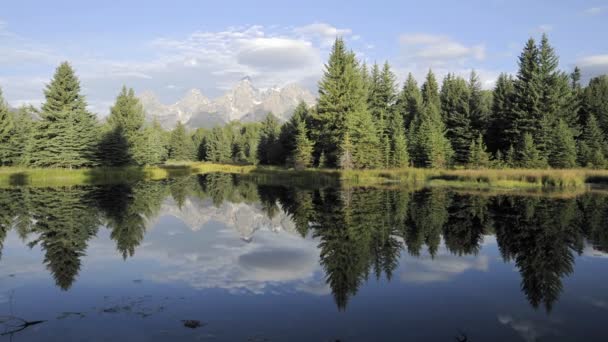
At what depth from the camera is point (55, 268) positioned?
1123 cm

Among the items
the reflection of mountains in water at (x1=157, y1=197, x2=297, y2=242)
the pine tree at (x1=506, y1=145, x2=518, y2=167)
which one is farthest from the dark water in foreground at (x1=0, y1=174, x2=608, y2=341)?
the pine tree at (x1=506, y1=145, x2=518, y2=167)

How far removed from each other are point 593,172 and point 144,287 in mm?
37189

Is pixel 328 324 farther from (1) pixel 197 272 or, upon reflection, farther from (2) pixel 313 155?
(2) pixel 313 155

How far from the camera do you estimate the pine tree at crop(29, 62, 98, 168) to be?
4591 centimetres

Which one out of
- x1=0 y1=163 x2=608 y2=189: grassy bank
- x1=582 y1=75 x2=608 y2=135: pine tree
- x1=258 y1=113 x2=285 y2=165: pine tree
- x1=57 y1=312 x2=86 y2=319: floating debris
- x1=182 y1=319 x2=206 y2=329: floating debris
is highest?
x1=582 y1=75 x2=608 y2=135: pine tree

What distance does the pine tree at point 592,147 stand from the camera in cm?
4322

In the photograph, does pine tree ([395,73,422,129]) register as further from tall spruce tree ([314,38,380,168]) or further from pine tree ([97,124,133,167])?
pine tree ([97,124,133,167])

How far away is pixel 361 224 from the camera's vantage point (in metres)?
16.6

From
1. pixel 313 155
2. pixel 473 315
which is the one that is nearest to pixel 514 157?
pixel 313 155

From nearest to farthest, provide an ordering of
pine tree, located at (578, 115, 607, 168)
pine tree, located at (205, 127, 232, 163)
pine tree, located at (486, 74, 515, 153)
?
1. pine tree, located at (578, 115, 607, 168)
2. pine tree, located at (486, 74, 515, 153)
3. pine tree, located at (205, 127, 232, 163)

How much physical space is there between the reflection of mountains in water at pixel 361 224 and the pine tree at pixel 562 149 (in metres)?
21.0

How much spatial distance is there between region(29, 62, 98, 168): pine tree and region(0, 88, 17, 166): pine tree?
13.1 feet

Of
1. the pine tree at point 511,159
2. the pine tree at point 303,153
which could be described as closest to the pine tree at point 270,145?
the pine tree at point 303,153

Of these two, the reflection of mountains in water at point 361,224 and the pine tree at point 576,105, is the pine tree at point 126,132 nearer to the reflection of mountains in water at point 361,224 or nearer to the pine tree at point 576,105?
the reflection of mountains in water at point 361,224
